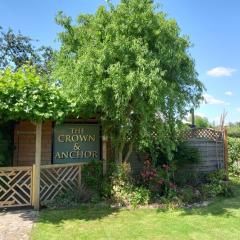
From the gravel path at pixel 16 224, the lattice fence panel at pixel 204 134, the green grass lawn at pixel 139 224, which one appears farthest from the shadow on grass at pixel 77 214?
the lattice fence panel at pixel 204 134

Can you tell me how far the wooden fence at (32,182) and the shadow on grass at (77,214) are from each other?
68 centimetres

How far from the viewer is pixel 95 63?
7.33 metres

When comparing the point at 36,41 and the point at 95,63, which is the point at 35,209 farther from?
the point at 36,41

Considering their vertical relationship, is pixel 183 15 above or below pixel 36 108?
above

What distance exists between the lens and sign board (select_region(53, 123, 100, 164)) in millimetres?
9031

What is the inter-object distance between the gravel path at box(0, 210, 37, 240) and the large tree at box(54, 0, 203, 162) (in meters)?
2.76

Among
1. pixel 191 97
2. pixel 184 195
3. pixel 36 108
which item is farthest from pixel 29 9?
pixel 184 195

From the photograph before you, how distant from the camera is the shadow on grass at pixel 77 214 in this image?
6.75 meters

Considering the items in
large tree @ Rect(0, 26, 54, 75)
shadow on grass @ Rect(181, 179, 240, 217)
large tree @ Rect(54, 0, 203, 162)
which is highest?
large tree @ Rect(0, 26, 54, 75)

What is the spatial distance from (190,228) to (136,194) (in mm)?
1998

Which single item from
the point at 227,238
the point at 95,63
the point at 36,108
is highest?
the point at 95,63

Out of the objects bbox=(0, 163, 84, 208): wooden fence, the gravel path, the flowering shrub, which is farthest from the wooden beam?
the flowering shrub

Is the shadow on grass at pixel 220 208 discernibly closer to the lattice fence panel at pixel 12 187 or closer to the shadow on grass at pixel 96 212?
the shadow on grass at pixel 96 212

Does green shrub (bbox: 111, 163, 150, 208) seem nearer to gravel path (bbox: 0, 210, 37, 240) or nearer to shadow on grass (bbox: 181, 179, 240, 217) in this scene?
shadow on grass (bbox: 181, 179, 240, 217)
